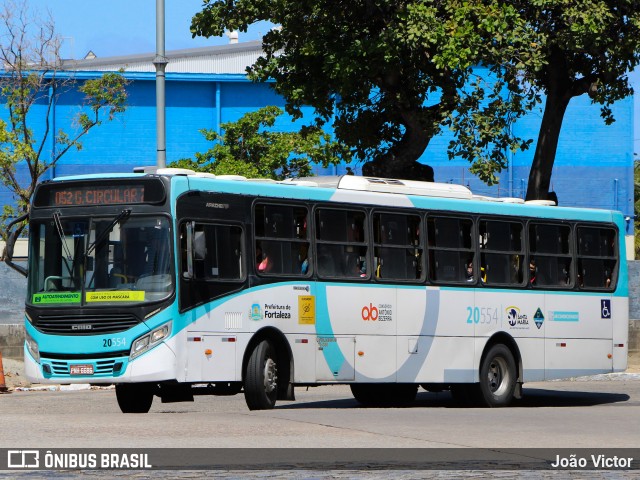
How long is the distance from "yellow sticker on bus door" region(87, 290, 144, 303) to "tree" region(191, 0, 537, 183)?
33.5ft

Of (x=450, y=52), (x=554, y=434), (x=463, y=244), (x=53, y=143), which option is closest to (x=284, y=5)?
(x=450, y=52)

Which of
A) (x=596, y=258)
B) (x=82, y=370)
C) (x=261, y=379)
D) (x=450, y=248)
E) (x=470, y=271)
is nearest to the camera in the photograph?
(x=82, y=370)

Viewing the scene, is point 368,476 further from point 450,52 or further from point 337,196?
point 450,52

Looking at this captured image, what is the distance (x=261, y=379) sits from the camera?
18.1 meters

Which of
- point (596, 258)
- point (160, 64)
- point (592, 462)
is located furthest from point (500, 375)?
point (592, 462)

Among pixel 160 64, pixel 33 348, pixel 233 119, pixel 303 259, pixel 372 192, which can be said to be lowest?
pixel 33 348

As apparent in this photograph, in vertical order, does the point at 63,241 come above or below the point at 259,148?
below

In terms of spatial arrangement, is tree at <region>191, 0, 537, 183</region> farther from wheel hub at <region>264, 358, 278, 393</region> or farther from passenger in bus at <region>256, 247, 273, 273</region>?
wheel hub at <region>264, 358, 278, 393</region>

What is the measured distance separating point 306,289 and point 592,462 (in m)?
7.69

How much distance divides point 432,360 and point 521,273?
2.37 m

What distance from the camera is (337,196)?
19.8 metres

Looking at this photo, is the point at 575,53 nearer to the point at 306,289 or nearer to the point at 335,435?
the point at 306,289

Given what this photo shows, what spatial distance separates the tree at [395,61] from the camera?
85.8 feet

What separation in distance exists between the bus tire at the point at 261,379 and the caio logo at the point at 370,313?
6.28 feet
